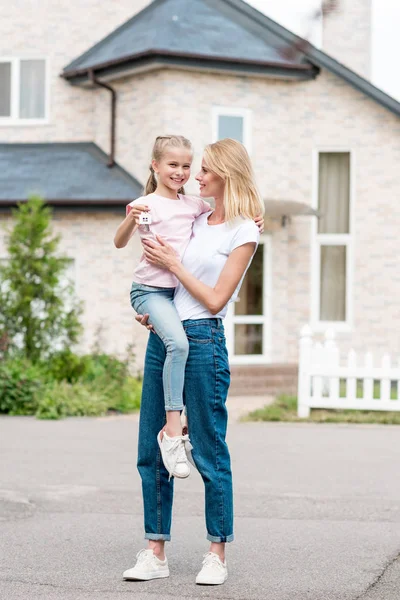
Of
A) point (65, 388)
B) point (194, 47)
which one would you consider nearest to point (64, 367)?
point (65, 388)

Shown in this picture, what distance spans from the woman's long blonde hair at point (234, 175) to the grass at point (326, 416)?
25.2 feet

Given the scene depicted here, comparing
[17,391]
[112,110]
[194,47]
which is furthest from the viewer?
[112,110]

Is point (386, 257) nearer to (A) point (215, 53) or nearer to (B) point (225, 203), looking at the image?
(A) point (215, 53)

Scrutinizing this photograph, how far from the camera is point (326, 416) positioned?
12.1m

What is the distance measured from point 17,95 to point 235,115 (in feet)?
14.4

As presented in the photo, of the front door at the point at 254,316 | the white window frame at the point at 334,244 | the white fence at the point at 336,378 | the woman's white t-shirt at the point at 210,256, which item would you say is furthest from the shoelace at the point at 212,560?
the white window frame at the point at 334,244

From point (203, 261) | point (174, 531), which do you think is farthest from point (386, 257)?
point (203, 261)

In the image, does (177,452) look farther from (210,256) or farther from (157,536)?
(210,256)

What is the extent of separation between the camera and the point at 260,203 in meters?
4.67

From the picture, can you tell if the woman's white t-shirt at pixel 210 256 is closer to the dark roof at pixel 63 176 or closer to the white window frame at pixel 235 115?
the dark roof at pixel 63 176

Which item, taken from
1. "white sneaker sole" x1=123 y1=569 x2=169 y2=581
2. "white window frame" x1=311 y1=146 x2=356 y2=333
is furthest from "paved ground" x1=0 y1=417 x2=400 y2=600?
"white window frame" x1=311 y1=146 x2=356 y2=333

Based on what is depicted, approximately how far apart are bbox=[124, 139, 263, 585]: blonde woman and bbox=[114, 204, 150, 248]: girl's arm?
0.49ft

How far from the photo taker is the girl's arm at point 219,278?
176 inches

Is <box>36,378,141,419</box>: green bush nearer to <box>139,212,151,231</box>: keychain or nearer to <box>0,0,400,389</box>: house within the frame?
<box>0,0,400,389</box>: house
